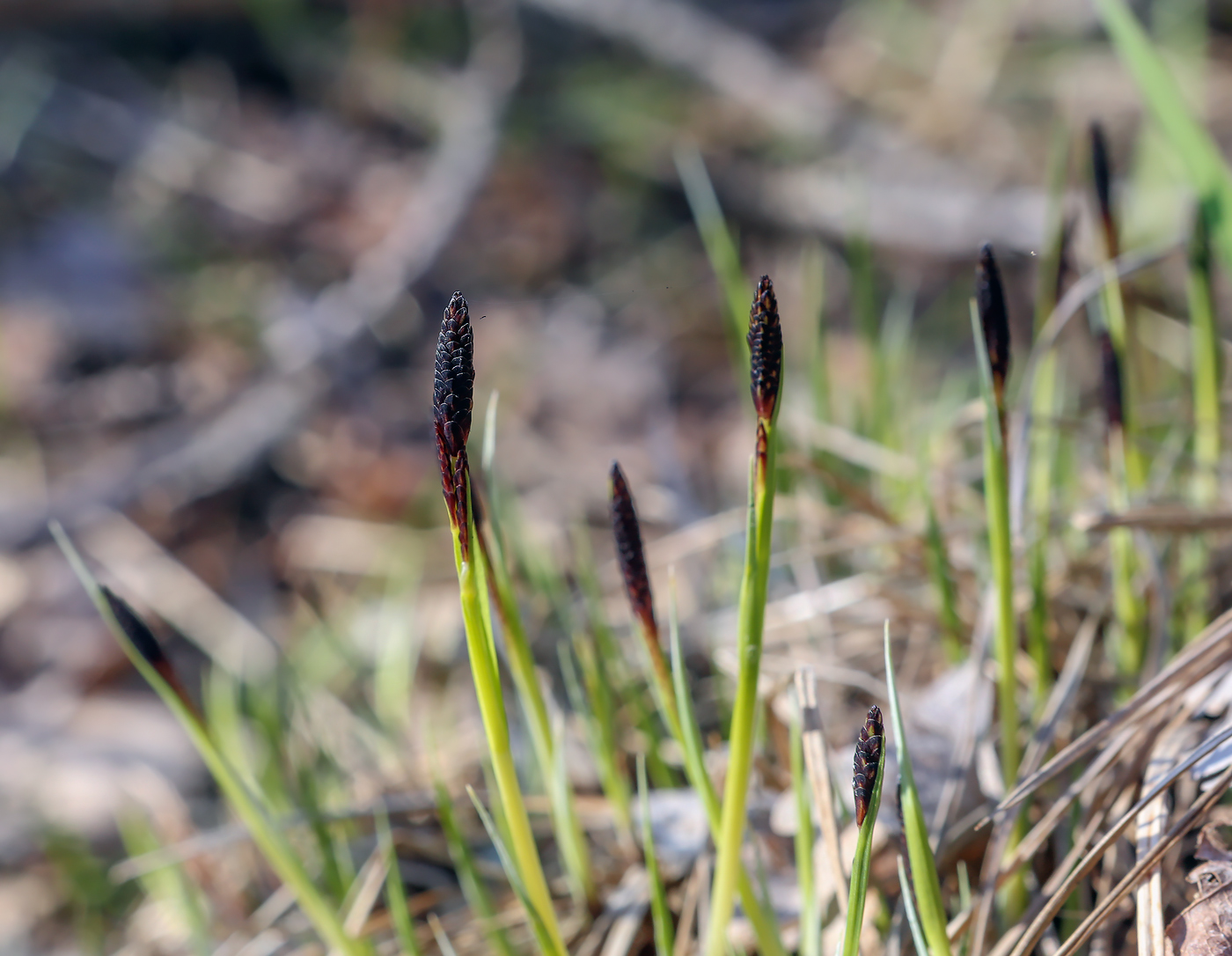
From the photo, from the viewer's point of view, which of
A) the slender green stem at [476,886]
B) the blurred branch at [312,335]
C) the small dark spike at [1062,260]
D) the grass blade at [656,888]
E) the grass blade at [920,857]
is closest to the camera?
the grass blade at [920,857]

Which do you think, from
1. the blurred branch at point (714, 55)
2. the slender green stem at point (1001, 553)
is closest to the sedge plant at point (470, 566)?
the slender green stem at point (1001, 553)

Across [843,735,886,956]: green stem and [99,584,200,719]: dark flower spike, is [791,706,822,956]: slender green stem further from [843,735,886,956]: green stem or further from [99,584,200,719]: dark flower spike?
[99,584,200,719]: dark flower spike

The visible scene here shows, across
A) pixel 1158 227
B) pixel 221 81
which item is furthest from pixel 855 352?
pixel 221 81

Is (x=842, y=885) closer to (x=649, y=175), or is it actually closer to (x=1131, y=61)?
(x=1131, y=61)

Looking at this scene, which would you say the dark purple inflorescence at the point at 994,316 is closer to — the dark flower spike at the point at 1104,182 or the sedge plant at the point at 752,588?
the sedge plant at the point at 752,588

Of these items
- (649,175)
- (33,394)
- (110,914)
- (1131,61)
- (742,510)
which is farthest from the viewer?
(649,175)

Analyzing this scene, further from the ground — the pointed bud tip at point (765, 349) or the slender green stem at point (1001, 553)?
the pointed bud tip at point (765, 349)

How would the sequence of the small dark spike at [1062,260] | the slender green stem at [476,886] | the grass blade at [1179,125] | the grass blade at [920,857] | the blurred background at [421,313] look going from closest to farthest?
the grass blade at [920,857]
the slender green stem at [476,886]
the grass blade at [1179,125]
the small dark spike at [1062,260]
the blurred background at [421,313]
